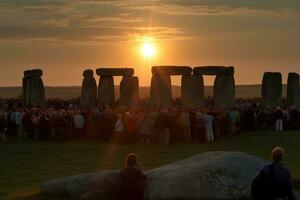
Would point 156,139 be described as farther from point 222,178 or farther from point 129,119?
point 222,178

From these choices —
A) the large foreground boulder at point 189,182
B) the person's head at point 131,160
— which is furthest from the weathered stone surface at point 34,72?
the person's head at point 131,160

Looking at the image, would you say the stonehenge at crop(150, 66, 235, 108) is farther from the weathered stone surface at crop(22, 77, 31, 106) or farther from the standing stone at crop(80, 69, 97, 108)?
the weathered stone surface at crop(22, 77, 31, 106)

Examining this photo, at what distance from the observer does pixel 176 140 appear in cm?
3375

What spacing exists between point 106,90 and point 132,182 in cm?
3941

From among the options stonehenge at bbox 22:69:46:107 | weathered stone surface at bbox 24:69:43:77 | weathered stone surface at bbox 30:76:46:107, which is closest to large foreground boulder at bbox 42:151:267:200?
stonehenge at bbox 22:69:46:107

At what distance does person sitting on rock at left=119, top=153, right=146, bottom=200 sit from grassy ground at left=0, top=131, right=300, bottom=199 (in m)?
5.08

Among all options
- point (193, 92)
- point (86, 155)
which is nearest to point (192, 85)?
point (193, 92)

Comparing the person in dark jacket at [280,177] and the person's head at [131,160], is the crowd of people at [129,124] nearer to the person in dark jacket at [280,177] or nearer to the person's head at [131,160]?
the person's head at [131,160]

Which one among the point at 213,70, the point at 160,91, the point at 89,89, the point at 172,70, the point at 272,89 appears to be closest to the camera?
the point at 272,89

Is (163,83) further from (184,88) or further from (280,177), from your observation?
(280,177)

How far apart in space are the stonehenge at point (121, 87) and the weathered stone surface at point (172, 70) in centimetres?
146

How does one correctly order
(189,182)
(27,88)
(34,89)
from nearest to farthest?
(189,182) < (34,89) < (27,88)

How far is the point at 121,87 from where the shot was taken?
50531 millimetres

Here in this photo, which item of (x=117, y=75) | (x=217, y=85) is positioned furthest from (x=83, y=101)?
(x=217, y=85)
